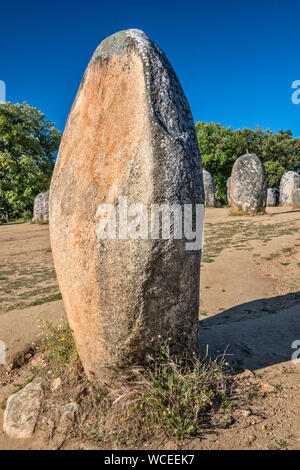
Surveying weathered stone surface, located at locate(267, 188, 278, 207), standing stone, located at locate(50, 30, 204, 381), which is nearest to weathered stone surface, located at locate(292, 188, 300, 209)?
weathered stone surface, located at locate(267, 188, 278, 207)

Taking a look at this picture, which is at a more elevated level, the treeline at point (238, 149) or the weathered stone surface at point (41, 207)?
the treeline at point (238, 149)

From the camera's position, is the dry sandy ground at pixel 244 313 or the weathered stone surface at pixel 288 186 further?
the weathered stone surface at pixel 288 186

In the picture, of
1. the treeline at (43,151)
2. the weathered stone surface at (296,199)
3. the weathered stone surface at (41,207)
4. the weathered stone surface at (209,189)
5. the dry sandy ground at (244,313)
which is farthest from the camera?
the weathered stone surface at (209,189)

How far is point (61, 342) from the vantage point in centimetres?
367

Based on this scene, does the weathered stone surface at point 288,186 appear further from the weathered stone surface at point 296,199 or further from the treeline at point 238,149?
the treeline at point 238,149

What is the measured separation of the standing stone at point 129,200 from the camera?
9.12 feet

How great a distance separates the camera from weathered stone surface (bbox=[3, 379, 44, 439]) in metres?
2.92

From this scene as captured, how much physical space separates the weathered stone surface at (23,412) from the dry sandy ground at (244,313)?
8cm

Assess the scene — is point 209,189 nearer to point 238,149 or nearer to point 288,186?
point 288,186

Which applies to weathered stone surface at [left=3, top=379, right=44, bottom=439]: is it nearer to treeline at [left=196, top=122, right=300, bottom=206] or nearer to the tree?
the tree

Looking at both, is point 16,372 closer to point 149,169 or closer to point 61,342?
point 61,342

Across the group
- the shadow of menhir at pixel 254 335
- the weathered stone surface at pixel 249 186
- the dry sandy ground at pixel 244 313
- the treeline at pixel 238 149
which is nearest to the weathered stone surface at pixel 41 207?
the dry sandy ground at pixel 244 313

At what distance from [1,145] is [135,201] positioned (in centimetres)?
1699
